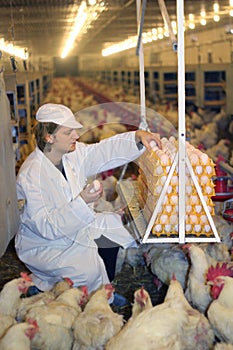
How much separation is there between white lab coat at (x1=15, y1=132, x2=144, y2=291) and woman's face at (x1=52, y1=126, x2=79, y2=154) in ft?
0.30

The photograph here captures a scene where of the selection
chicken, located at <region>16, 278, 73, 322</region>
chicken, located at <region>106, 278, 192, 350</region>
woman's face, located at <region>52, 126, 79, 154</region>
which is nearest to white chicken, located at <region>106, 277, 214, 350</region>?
chicken, located at <region>106, 278, 192, 350</region>

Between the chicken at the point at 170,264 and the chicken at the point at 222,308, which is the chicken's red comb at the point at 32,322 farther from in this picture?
the chicken at the point at 170,264

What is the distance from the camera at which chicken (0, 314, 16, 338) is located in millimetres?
2195

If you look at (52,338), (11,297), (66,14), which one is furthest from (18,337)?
(66,14)

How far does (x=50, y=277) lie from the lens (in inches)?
121

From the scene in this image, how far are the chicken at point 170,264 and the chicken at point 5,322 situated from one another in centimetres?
107

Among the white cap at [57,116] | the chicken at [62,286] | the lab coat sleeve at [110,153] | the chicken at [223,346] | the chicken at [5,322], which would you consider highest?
the white cap at [57,116]

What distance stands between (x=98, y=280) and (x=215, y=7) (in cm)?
439

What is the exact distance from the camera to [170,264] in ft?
10.3

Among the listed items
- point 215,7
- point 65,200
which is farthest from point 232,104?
point 65,200

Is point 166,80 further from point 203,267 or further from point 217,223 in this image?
point 203,267

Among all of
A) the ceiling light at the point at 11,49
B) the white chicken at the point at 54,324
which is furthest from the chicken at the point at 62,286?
the ceiling light at the point at 11,49

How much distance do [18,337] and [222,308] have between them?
80 centimetres

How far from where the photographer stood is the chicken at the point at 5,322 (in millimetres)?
2195
